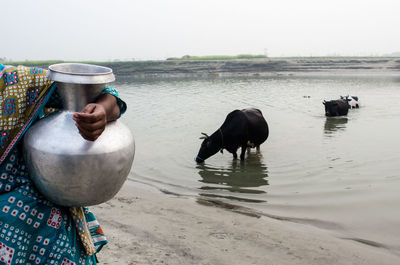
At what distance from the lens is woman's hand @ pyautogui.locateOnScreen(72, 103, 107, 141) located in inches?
59.8

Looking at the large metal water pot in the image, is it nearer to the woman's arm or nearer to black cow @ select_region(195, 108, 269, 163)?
the woman's arm

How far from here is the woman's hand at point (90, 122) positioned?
152 cm

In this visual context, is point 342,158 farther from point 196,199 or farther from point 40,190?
point 40,190

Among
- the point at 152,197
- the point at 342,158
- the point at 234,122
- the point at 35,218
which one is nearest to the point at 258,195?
the point at 152,197

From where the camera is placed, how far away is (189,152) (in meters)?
10.2

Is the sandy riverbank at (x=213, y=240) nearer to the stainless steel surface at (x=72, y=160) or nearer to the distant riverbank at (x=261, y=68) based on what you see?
the stainless steel surface at (x=72, y=160)

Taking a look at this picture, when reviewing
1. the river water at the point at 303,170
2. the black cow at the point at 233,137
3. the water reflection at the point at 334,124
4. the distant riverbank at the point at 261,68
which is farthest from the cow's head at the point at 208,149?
the distant riverbank at the point at 261,68

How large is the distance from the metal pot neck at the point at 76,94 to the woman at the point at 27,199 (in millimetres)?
65

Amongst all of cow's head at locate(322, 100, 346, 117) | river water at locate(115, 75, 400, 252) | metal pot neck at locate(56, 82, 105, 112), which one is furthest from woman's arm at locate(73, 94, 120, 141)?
cow's head at locate(322, 100, 346, 117)

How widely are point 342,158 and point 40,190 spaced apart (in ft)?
28.3

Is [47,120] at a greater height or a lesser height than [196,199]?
greater

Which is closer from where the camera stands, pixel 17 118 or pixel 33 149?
pixel 33 149

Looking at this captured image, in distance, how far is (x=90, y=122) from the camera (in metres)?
1.54

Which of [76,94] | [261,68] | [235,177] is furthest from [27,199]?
[261,68]
